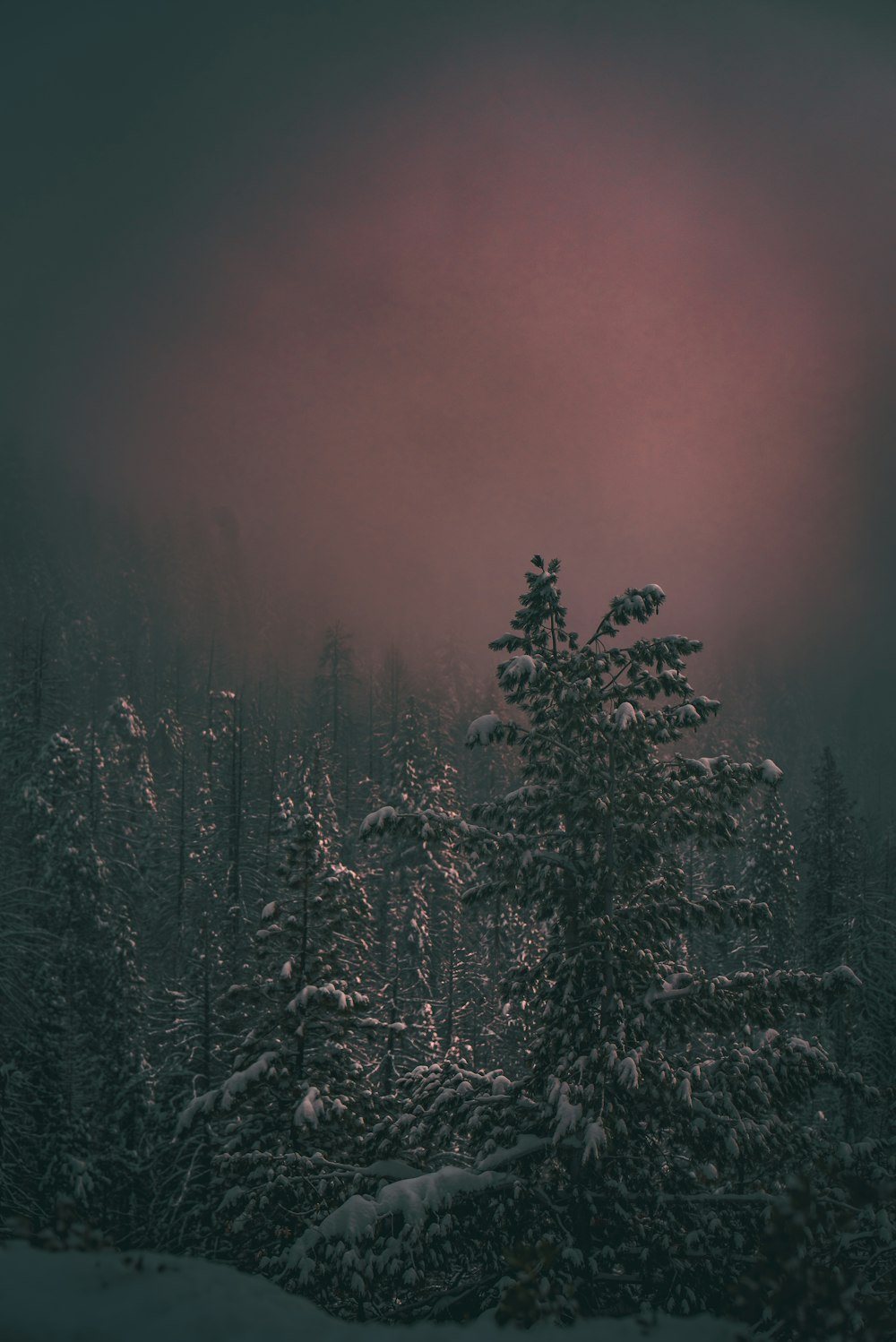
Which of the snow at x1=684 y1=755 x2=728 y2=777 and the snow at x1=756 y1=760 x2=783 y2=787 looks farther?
the snow at x1=684 y1=755 x2=728 y2=777

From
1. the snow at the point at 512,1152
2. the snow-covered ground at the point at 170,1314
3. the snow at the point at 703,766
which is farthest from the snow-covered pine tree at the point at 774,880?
the snow-covered ground at the point at 170,1314

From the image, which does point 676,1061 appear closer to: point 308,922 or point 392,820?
point 392,820

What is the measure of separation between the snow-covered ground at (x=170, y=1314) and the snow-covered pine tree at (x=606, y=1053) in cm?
299

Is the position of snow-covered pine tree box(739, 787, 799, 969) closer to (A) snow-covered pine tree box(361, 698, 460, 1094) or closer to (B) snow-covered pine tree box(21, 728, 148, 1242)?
(A) snow-covered pine tree box(361, 698, 460, 1094)

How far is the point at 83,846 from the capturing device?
2228cm

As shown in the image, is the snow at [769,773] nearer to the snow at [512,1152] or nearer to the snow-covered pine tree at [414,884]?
the snow at [512,1152]

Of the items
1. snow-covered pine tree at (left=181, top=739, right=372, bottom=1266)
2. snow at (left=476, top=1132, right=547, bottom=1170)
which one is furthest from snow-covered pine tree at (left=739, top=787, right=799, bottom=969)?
snow at (left=476, top=1132, right=547, bottom=1170)

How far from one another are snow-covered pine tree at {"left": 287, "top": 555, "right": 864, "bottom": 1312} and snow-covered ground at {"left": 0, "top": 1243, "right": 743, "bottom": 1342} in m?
Answer: 2.99

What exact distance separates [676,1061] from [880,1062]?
69.8 feet

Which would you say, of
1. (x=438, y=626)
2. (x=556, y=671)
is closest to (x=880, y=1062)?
(x=556, y=671)

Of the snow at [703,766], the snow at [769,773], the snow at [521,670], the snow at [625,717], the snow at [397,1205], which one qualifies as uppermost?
the snow at [521,670]

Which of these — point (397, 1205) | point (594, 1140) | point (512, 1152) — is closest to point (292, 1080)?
point (512, 1152)

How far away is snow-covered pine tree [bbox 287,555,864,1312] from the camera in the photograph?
22.8 feet

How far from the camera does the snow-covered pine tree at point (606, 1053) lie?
22.8 feet
